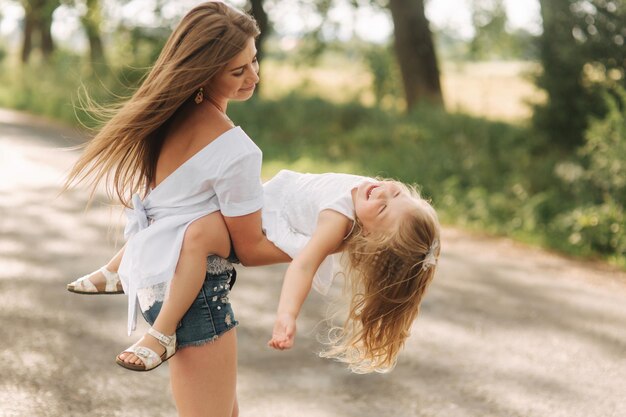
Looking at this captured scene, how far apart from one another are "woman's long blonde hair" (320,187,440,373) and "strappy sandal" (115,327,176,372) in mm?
580

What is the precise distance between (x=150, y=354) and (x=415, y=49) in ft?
43.6

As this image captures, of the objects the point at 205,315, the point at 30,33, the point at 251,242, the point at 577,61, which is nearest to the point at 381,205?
the point at 251,242

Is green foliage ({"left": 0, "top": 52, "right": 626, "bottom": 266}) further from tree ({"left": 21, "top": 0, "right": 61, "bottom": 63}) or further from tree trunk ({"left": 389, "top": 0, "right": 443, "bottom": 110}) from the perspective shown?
tree ({"left": 21, "top": 0, "right": 61, "bottom": 63})

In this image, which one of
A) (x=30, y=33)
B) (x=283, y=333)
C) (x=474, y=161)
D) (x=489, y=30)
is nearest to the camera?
(x=283, y=333)

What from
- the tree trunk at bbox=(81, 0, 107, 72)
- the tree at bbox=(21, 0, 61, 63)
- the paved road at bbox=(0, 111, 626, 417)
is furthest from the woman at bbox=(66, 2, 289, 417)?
the tree at bbox=(21, 0, 61, 63)

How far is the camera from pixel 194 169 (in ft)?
7.68

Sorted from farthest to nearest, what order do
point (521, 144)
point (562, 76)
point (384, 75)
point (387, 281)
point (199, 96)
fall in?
1. point (384, 75)
2. point (521, 144)
3. point (562, 76)
4. point (387, 281)
5. point (199, 96)

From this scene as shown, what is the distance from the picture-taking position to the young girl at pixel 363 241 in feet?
7.80

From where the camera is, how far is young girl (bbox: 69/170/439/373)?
2379mm

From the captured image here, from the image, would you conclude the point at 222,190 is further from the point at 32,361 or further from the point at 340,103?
the point at 340,103

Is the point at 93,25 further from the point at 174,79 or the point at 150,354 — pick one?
the point at 150,354

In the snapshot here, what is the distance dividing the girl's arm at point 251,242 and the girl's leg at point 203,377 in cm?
25

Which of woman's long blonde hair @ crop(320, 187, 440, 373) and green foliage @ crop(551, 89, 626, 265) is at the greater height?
woman's long blonde hair @ crop(320, 187, 440, 373)

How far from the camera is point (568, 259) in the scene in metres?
7.74
